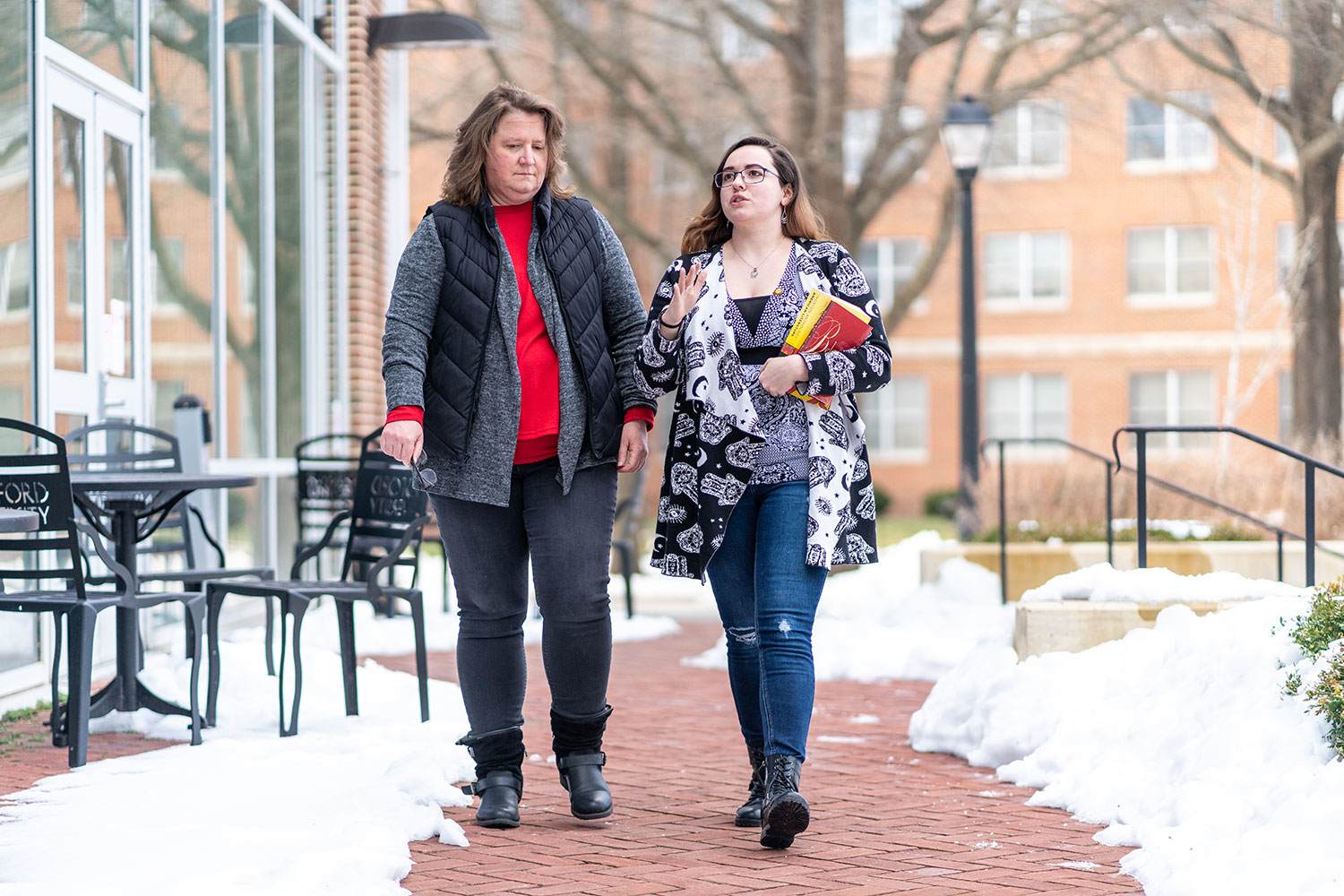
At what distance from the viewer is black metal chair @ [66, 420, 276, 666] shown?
19.6 ft

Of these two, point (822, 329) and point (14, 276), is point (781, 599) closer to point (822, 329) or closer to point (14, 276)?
point (822, 329)

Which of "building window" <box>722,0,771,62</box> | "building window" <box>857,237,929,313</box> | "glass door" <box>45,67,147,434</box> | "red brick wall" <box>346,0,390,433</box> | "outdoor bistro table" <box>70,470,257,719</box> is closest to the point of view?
"outdoor bistro table" <box>70,470,257,719</box>

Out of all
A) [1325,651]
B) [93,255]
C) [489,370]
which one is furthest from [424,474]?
[93,255]

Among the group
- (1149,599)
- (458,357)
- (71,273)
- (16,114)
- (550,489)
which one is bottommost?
(1149,599)

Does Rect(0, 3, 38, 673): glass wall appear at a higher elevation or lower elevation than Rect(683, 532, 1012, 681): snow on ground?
higher

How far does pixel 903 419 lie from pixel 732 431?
29172 millimetres

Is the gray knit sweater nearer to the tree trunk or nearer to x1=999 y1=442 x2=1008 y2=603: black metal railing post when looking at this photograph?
x1=999 y1=442 x2=1008 y2=603: black metal railing post

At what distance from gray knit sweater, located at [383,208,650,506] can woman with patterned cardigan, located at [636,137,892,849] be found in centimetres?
24

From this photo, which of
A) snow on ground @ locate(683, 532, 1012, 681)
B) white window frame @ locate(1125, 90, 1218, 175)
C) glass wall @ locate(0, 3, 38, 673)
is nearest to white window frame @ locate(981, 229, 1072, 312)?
white window frame @ locate(1125, 90, 1218, 175)

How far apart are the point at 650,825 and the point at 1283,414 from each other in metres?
27.6

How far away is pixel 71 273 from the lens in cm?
716

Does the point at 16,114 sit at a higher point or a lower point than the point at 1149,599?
higher

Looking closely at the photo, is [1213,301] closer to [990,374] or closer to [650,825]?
[990,374]

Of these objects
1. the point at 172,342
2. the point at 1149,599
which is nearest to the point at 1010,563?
the point at 1149,599
